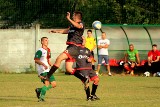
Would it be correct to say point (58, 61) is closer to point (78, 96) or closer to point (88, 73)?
point (88, 73)

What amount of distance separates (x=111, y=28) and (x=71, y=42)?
1581 cm

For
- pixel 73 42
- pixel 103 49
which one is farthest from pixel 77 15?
pixel 103 49

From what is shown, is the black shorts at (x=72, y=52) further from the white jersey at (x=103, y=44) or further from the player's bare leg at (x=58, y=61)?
the white jersey at (x=103, y=44)

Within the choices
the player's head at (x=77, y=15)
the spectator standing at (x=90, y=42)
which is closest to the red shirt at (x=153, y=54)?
the spectator standing at (x=90, y=42)

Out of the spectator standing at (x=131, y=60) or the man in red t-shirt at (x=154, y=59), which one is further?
the spectator standing at (x=131, y=60)

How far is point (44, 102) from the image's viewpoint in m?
15.7

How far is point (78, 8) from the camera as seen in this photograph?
36406mm

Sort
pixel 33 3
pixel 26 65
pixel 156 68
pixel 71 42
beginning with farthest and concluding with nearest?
pixel 33 3 → pixel 26 65 → pixel 156 68 → pixel 71 42

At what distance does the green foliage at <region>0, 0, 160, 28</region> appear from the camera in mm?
34406

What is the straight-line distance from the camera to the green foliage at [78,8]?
113 feet

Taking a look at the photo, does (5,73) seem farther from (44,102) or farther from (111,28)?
(44,102)

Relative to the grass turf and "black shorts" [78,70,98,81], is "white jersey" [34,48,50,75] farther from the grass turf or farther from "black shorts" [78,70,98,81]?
"black shorts" [78,70,98,81]

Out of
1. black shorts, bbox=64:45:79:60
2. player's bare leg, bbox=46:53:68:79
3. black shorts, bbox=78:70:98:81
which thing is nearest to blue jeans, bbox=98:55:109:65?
black shorts, bbox=78:70:98:81

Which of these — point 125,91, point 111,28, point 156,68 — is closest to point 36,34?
point 111,28
